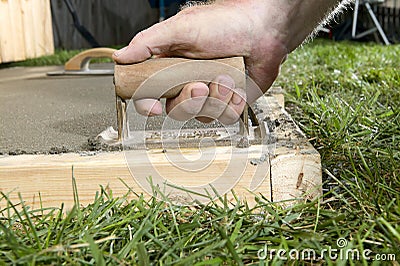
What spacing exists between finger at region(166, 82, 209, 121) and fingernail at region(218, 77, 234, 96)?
0.03m

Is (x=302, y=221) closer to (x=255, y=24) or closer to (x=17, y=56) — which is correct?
(x=255, y=24)

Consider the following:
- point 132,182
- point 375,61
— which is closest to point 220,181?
point 132,182

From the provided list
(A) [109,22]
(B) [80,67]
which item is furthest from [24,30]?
(A) [109,22]

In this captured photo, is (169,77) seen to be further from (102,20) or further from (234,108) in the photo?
(102,20)

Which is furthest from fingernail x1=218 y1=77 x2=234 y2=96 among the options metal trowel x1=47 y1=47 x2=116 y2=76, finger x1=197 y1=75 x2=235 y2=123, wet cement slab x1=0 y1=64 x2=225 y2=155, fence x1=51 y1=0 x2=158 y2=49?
fence x1=51 y1=0 x2=158 y2=49

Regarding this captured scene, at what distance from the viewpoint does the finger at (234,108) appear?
1197 mm

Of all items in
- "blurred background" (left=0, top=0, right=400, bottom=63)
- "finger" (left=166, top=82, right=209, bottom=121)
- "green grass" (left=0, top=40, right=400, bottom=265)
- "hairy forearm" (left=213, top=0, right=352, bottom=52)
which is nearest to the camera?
"green grass" (left=0, top=40, right=400, bottom=265)

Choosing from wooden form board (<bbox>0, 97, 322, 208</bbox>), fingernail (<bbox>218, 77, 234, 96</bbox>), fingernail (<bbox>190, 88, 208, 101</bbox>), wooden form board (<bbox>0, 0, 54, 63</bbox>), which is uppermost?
fingernail (<bbox>218, 77, 234, 96</bbox>)

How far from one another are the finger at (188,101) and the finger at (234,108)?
6cm

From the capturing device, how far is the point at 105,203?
0.99 meters

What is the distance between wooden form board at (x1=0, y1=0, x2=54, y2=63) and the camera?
12.8ft

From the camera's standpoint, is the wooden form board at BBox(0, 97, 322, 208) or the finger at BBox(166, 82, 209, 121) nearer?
the wooden form board at BBox(0, 97, 322, 208)

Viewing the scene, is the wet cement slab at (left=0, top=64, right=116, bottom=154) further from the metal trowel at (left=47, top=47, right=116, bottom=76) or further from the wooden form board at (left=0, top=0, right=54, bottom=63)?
the wooden form board at (left=0, top=0, right=54, bottom=63)

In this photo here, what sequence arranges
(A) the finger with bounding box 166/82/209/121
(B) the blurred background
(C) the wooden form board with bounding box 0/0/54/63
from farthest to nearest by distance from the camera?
(B) the blurred background
(C) the wooden form board with bounding box 0/0/54/63
(A) the finger with bounding box 166/82/209/121
